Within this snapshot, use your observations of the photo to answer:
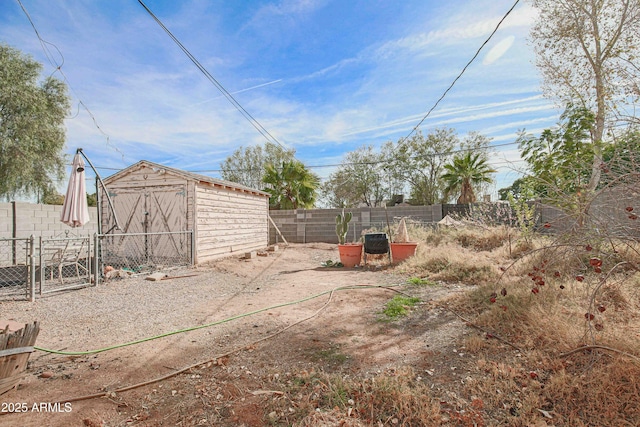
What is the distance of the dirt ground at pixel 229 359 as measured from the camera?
220 centimetres

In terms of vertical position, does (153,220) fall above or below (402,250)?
above

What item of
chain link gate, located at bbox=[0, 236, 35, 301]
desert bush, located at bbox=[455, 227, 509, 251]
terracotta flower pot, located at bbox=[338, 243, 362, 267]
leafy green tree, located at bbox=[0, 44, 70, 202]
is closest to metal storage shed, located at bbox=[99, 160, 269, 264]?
chain link gate, located at bbox=[0, 236, 35, 301]

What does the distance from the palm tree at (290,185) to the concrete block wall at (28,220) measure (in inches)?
361

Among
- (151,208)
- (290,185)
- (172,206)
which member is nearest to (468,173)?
(290,185)

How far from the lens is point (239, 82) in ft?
29.5

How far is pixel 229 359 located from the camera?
9.77 ft

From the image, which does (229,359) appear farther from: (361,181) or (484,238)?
(361,181)

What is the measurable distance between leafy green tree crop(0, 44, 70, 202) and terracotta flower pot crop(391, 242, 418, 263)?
52.9ft

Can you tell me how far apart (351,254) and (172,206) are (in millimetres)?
5475

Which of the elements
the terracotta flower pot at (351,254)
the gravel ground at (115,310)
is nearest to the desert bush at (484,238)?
the terracotta flower pot at (351,254)

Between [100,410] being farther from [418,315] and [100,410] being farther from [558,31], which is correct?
[558,31]

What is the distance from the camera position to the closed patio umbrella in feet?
20.2

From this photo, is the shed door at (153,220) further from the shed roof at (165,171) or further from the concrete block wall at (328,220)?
the concrete block wall at (328,220)

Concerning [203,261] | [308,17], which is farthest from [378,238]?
[308,17]
